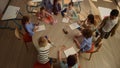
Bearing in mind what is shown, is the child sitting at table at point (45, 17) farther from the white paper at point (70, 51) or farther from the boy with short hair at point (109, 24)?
the boy with short hair at point (109, 24)

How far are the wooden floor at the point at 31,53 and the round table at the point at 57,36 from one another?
0.51 meters

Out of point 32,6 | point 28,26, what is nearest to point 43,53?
point 28,26

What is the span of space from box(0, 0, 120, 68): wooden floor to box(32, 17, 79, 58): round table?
515 mm

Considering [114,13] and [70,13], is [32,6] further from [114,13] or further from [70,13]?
[114,13]

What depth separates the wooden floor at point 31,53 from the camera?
13.9ft

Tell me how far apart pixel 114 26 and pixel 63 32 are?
4.12 feet

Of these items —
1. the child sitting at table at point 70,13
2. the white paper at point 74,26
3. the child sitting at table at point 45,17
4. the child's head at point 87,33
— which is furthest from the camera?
the child sitting at table at point 70,13

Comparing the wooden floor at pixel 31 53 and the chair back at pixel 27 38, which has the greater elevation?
the chair back at pixel 27 38

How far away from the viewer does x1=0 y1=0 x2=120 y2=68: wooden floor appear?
4.23m

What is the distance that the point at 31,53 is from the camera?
441cm

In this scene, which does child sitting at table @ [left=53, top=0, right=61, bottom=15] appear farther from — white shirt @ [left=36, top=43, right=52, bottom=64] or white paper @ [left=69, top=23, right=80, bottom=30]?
white shirt @ [left=36, top=43, right=52, bottom=64]

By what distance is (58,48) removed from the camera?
3.43 meters

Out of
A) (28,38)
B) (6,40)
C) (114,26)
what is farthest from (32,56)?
(114,26)

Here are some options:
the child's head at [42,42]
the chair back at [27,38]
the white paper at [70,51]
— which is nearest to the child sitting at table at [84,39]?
the white paper at [70,51]
